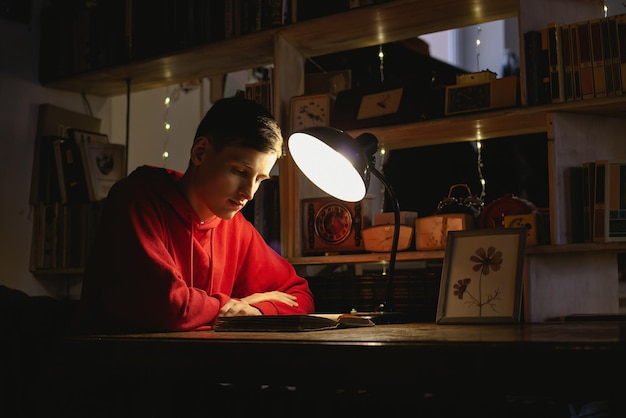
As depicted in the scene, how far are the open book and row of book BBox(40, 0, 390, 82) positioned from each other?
1150 millimetres

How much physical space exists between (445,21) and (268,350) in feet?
5.02

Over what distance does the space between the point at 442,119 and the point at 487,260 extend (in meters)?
0.53

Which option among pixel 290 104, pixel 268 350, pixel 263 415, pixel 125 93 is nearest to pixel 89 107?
pixel 125 93

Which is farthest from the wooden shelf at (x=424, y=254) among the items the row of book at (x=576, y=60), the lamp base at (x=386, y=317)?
the row of book at (x=576, y=60)

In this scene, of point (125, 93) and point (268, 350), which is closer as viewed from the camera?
point (268, 350)

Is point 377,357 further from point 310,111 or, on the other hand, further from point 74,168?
point 74,168

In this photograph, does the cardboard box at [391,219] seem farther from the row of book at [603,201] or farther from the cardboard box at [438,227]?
the row of book at [603,201]

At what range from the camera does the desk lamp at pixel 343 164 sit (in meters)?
1.97

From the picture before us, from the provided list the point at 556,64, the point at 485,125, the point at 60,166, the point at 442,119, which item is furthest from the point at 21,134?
the point at 556,64

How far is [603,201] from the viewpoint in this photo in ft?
6.66

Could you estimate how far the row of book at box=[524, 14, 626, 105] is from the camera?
6.74 ft

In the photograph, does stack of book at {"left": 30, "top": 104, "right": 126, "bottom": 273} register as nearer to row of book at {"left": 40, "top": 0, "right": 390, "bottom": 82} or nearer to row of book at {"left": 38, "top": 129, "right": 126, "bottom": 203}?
row of book at {"left": 38, "top": 129, "right": 126, "bottom": 203}

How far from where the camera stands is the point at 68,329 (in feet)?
6.71

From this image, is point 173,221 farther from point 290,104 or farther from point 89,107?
point 89,107
